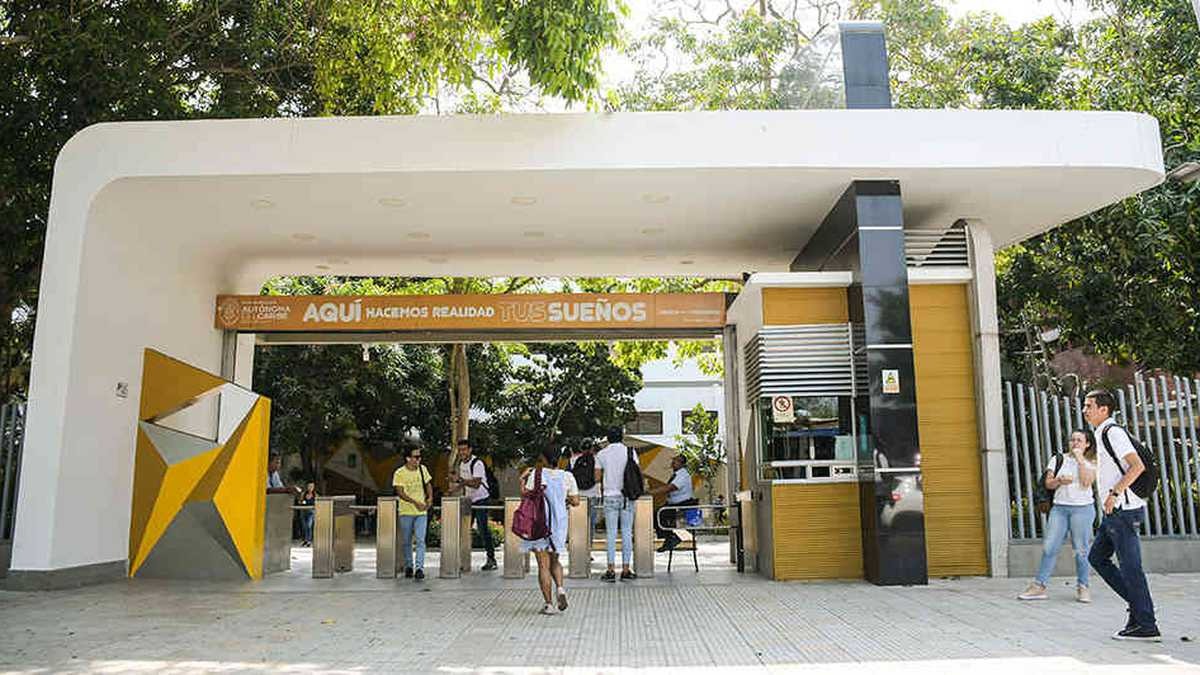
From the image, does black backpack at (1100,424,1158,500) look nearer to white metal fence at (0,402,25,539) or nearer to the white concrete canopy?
the white concrete canopy

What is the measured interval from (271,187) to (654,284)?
30.1 ft

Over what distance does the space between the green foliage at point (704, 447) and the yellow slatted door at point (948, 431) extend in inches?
556

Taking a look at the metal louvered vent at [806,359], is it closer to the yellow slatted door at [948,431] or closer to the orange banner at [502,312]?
the yellow slatted door at [948,431]

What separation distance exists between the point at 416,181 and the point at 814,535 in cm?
511

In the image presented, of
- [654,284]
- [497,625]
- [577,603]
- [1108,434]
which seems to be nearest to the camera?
[1108,434]

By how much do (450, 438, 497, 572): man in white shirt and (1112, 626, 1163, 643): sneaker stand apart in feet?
21.9

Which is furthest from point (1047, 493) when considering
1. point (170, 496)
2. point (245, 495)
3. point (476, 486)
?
point (170, 496)

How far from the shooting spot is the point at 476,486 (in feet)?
36.1

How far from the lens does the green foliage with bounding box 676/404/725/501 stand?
24.4 m

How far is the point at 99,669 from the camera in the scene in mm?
5406

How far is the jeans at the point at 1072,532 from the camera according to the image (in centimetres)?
777

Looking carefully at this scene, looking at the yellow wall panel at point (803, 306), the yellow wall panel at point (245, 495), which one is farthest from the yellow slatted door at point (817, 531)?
the yellow wall panel at point (245, 495)

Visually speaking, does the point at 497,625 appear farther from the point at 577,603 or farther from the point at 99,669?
the point at 99,669

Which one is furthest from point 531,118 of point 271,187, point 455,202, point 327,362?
point 327,362
